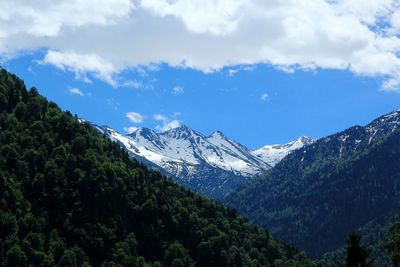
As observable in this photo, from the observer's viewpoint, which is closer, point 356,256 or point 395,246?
point 356,256

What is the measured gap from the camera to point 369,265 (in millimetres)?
55219

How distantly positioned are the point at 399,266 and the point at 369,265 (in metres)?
4.58

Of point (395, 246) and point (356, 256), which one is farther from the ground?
point (395, 246)

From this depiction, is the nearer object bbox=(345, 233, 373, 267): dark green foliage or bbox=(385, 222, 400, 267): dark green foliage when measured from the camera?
bbox=(345, 233, 373, 267): dark green foliage

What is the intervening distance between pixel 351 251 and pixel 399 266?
19.8 feet

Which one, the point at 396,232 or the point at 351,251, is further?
the point at 396,232

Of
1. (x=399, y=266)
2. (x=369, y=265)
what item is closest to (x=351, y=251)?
(x=369, y=265)

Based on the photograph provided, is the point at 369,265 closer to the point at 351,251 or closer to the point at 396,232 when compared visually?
the point at 351,251

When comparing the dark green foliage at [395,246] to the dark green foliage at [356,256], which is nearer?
the dark green foliage at [356,256]

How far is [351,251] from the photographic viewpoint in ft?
181

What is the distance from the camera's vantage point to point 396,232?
59.6 meters

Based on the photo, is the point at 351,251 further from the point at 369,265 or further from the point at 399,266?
the point at 399,266

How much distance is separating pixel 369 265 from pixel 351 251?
1889 mm

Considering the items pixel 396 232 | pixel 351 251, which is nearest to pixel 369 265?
pixel 351 251
